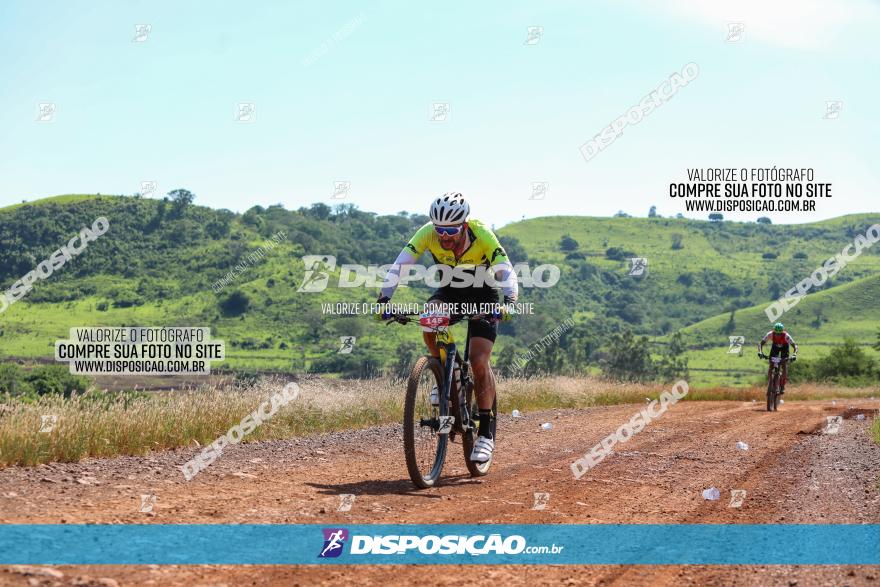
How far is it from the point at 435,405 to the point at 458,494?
102 centimetres

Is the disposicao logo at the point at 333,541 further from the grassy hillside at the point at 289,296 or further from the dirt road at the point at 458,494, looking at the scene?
the grassy hillside at the point at 289,296

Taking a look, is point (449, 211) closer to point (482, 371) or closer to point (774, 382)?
point (482, 371)

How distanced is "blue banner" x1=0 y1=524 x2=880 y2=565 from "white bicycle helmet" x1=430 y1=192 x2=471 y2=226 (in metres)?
3.23

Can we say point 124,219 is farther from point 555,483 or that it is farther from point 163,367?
point 555,483

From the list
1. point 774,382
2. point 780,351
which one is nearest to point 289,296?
point 780,351

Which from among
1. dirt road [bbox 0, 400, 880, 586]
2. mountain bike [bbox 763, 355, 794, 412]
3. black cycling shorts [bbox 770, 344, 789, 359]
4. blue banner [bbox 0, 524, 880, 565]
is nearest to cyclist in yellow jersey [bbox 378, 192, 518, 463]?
dirt road [bbox 0, 400, 880, 586]

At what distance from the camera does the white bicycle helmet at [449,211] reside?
827 centimetres

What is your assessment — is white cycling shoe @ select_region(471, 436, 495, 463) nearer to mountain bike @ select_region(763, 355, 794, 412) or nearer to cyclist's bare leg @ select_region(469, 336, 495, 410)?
cyclist's bare leg @ select_region(469, 336, 495, 410)

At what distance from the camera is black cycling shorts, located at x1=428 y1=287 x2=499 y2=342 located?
8625 millimetres

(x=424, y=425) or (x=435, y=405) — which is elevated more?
(x=435, y=405)

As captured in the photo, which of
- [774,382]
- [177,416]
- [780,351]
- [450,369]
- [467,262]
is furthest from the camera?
[780,351]

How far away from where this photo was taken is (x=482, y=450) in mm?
8859

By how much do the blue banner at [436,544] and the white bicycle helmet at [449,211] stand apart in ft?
10.6

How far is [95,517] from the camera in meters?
5.79
